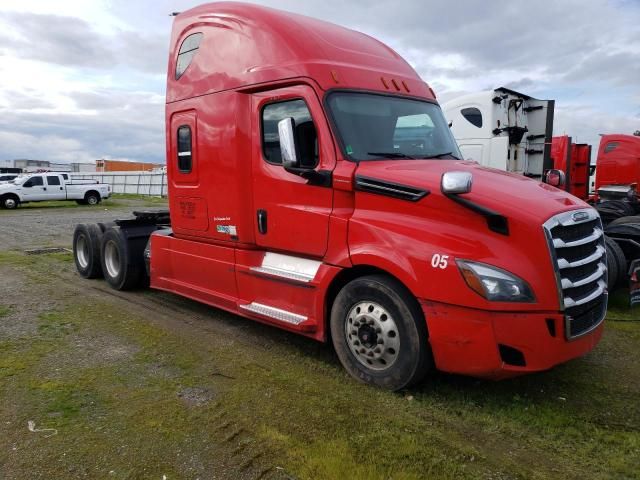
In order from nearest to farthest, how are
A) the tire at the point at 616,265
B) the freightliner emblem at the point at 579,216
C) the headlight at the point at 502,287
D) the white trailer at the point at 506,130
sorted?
the headlight at the point at 502,287 → the freightliner emblem at the point at 579,216 → the tire at the point at 616,265 → the white trailer at the point at 506,130

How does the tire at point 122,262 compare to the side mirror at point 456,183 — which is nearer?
the side mirror at point 456,183

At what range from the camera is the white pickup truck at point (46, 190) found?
28788mm

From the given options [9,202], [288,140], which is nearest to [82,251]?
[288,140]

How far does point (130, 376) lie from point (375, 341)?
2.17 m

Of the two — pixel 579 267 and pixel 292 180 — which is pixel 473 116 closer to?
pixel 292 180

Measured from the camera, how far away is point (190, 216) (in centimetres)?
639

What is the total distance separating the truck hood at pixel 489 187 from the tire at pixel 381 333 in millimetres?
806

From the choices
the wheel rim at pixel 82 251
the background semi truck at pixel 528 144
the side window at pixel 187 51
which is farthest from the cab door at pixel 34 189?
the side window at pixel 187 51

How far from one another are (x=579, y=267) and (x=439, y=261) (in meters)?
1.09

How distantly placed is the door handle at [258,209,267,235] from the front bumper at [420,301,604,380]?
2014 millimetres

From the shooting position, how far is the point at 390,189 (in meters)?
4.25

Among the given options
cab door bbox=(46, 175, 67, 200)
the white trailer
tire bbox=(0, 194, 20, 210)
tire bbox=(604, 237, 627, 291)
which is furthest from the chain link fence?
tire bbox=(604, 237, 627, 291)

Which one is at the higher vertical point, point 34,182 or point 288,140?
point 288,140

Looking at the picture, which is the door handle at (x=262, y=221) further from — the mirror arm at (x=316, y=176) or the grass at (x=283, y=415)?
the grass at (x=283, y=415)
